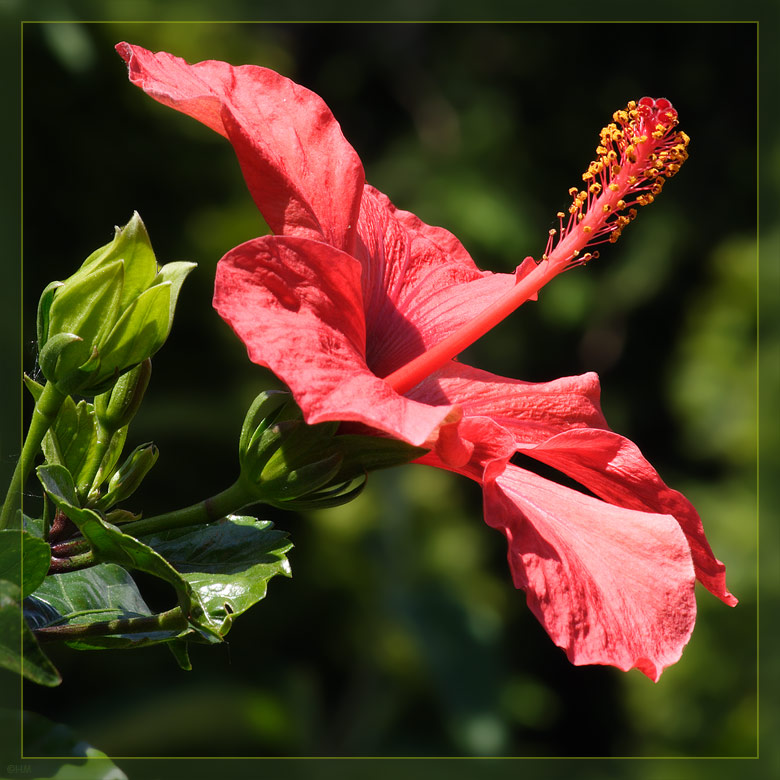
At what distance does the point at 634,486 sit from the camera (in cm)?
72

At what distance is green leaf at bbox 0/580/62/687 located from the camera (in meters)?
0.49

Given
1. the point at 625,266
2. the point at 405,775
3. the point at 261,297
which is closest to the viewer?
the point at 261,297

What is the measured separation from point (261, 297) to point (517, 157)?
3.28m

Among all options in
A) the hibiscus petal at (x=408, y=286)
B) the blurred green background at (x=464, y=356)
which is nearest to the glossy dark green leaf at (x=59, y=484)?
the hibiscus petal at (x=408, y=286)

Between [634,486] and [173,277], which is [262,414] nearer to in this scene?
[173,277]

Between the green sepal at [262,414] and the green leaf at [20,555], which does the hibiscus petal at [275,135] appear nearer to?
the green sepal at [262,414]

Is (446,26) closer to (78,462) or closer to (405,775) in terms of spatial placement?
(405,775)

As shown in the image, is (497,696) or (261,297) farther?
(497,696)

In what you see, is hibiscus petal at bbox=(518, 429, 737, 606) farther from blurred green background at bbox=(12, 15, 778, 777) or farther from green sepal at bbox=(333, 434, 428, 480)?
blurred green background at bbox=(12, 15, 778, 777)

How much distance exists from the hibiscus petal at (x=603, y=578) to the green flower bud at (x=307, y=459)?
7 centimetres

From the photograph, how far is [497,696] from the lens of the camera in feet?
10.3

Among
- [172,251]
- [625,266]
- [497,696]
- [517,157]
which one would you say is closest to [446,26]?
[517,157]

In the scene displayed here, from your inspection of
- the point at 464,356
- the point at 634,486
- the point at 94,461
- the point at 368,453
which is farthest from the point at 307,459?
the point at 464,356

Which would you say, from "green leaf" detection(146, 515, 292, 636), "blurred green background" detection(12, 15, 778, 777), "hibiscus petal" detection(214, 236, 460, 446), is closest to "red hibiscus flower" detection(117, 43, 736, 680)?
"hibiscus petal" detection(214, 236, 460, 446)
